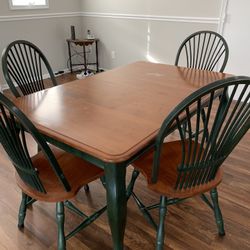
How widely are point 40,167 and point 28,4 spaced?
11.0 feet

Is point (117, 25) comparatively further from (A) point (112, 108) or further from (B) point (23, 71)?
(A) point (112, 108)

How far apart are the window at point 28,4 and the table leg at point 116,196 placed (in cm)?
357

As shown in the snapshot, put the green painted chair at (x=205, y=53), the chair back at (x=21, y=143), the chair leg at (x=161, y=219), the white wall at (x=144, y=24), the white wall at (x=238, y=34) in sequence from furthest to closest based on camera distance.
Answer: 1. the white wall at (x=144, y=24)
2. the white wall at (x=238, y=34)
3. the green painted chair at (x=205, y=53)
4. the chair leg at (x=161, y=219)
5. the chair back at (x=21, y=143)

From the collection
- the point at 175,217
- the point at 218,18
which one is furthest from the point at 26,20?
the point at 175,217

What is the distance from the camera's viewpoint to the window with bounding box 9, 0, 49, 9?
12.0ft

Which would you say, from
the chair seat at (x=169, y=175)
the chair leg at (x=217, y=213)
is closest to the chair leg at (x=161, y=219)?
the chair seat at (x=169, y=175)

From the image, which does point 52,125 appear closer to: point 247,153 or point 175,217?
point 175,217

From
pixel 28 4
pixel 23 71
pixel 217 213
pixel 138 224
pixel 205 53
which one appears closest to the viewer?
pixel 217 213

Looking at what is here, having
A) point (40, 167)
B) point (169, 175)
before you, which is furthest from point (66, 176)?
point (169, 175)

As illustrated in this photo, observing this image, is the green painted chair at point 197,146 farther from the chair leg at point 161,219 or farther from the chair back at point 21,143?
the chair back at point 21,143

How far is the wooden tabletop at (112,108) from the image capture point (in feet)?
3.26

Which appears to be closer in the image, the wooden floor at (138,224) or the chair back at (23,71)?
the wooden floor at (138,224)

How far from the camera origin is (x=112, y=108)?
50.7 inches

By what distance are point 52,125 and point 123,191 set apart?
41 centimetres
